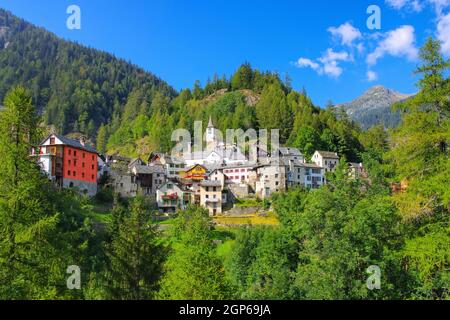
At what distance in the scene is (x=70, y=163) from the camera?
74.3 meters

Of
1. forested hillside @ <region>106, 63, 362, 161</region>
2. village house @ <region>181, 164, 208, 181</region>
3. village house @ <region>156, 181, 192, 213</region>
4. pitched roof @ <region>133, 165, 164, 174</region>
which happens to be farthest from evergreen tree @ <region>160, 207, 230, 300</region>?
forested hillside @ <region>106, 63, 362, 161</region>

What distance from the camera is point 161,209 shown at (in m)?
84.2

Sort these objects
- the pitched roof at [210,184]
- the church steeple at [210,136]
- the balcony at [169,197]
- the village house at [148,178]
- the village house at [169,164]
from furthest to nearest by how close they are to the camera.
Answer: the church steeple at [210,136], the village house at [169,164], the village house at [148,178], the pitched roof at [210,184], the balcony at [169,197]

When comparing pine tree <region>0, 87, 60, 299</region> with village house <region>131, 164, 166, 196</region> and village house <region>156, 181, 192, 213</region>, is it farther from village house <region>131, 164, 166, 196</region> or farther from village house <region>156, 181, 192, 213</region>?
village house <region>131, 164, 166, 196</region>

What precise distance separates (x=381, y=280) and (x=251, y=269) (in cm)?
2445

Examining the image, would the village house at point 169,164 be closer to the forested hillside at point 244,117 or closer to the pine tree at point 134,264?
the forested hillside at point 244,117

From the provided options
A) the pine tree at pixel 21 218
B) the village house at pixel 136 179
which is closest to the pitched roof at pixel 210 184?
the village house at pixel 136 179

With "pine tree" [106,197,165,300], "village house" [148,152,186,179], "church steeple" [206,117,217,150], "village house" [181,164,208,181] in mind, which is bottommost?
"pine tree" [106,197,165,300]

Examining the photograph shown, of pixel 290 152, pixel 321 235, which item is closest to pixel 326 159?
pixel 290 152

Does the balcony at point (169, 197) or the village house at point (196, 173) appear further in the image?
the village house at point (196, 173)

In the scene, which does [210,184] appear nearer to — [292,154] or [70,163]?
[70,163]

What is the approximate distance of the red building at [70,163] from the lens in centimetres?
7106

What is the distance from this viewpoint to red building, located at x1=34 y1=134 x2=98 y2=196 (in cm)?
7106
